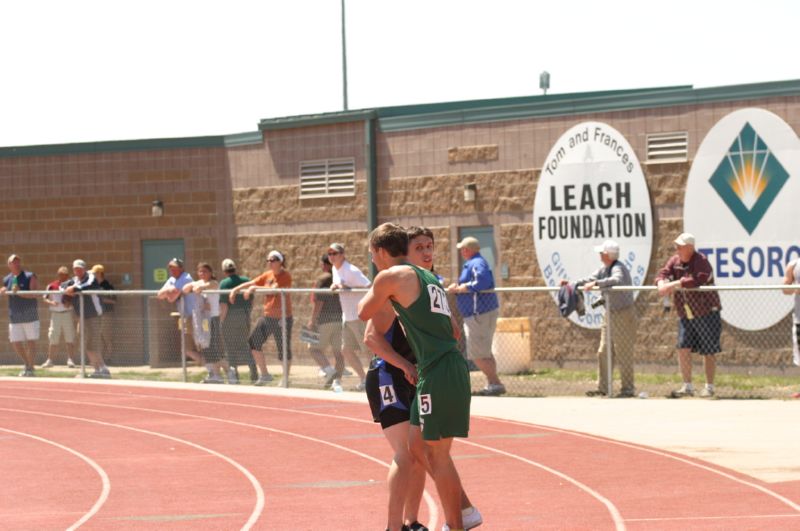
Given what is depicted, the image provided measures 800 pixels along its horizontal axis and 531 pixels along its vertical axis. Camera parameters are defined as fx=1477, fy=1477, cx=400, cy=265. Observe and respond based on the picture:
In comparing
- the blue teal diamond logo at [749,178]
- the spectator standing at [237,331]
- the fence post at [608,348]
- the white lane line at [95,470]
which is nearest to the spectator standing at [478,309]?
the fence post at [608,348]

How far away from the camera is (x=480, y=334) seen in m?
18.3

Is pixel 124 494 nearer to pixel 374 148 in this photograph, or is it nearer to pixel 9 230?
pixel 374 148

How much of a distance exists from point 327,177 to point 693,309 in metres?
10.0

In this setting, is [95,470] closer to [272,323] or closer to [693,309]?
[693,309]

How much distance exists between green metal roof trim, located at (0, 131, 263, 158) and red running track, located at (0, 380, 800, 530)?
1044 centimetres

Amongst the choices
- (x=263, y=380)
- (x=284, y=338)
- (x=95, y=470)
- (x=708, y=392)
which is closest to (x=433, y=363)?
(x=95, y=470)

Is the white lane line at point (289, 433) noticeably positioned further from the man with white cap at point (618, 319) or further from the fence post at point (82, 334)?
the man with white cap at point (618, 319)

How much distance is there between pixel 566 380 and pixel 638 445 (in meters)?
7.36

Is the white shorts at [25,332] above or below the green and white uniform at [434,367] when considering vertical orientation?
below

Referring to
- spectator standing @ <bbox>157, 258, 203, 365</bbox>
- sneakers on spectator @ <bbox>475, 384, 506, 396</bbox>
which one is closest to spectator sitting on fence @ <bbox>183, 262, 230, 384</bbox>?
spectator standing @ <bbox>157, 258, 203, 365</bbox>

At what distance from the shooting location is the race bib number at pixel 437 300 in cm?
831

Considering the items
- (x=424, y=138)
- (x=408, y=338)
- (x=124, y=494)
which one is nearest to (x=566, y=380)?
(x=424, y=138)

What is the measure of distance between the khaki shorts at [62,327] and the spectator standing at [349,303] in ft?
19.7

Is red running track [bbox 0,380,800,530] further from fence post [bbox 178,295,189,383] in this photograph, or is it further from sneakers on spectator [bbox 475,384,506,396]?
fence post [bbox 178,295,189,383]
